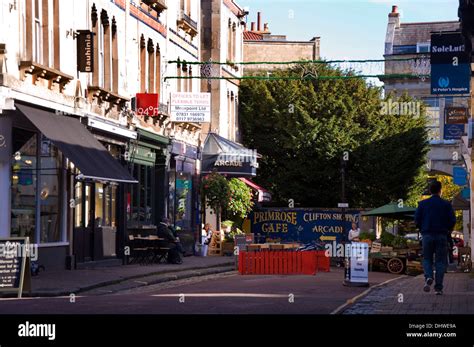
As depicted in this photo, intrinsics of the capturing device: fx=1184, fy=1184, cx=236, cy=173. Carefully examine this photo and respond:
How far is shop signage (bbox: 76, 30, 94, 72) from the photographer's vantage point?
1161 inches

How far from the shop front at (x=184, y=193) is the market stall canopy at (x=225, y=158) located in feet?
3.29

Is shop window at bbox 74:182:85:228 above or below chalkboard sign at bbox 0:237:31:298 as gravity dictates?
above

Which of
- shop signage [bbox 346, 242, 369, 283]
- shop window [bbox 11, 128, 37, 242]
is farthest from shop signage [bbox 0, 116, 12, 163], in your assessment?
shop signage [bbox 346, 242, 369, 283]

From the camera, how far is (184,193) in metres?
43.7

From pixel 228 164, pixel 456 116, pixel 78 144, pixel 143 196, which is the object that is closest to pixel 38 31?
pixel 78 144

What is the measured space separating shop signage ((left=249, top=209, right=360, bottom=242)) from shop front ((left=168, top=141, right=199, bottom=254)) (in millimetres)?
6716

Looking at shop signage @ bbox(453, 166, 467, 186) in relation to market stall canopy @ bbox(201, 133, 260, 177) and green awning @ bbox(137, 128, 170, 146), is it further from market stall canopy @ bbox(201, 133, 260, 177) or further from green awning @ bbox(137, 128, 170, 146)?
green awning @ bbox(137, 128, 170, 146)

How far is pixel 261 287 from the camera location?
24047 millimetres

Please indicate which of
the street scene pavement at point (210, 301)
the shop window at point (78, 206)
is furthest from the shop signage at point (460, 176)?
the street scene pavement at point (210, 301)

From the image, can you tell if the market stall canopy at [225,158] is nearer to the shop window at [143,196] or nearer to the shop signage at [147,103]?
the shop window at [143,196]

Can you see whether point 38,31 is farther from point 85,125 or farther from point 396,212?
point 396,212

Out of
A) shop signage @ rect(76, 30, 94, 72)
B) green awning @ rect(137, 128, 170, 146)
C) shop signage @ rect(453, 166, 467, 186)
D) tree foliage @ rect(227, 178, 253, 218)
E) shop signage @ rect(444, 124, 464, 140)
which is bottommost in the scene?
tree foliage @ rect(227, 178, 253, 218)
